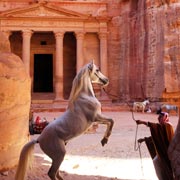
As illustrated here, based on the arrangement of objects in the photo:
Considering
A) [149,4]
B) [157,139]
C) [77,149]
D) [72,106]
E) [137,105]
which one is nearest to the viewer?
[157,139]

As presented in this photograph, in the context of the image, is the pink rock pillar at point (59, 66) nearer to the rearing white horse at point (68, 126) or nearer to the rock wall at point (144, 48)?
the rock wall at point (144, 48)

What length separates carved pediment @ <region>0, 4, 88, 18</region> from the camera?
2512 centimetres

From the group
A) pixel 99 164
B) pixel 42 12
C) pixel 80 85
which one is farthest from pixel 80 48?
pixel 80 85

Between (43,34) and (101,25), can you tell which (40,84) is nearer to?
(43,34)

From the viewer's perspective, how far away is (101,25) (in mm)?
26266

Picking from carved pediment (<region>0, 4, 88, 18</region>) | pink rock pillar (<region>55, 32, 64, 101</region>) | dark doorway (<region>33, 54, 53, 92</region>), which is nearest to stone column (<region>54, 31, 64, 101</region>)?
pink rock pillar (<region>55, 32, 64, 101</region>)

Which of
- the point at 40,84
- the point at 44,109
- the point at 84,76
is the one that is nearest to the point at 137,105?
the point at 44,109

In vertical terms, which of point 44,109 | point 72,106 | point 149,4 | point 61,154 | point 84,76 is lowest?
point 44,109

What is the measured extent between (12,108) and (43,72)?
24.3 metres

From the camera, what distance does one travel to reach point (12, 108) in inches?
199

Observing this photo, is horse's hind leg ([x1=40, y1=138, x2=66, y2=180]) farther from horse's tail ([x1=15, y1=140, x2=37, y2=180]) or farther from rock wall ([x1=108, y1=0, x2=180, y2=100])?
rock wall ([x1=108, y1=0, x2=180, y2=100])

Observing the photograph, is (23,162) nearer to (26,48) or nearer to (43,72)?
(26,48)

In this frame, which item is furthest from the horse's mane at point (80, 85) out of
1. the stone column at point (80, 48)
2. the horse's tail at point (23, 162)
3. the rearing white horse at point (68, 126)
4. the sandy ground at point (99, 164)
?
the stone column at point (80, 48)

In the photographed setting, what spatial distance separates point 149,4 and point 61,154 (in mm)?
21297
